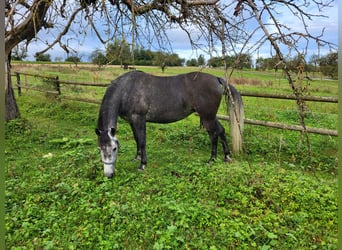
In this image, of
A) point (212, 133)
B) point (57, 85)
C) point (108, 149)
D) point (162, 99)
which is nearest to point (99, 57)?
point (108, 149)

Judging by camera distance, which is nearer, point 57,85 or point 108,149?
point 108,149

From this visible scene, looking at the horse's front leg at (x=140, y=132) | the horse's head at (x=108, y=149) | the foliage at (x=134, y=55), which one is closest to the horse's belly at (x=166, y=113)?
the horse's front leg at (x=140, y=132)

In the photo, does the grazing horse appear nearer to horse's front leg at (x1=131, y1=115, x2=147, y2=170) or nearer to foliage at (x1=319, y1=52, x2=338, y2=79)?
horse's front leg at (x1=131, y1=115, x2=147, y2=170)

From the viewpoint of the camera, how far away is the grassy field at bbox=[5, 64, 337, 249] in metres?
2.59

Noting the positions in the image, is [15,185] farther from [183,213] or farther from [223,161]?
[223,161]

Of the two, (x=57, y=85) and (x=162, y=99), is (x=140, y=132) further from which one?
(x=57, y=85)

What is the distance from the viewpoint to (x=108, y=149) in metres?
3.83

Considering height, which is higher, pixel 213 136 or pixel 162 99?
pixel 162 99

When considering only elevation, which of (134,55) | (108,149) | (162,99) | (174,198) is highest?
(134,55)

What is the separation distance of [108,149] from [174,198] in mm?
1179

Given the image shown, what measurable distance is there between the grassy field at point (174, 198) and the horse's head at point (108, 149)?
17 centimetres

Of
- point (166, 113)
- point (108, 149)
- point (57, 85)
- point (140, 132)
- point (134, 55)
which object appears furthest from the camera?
point (57, 85)

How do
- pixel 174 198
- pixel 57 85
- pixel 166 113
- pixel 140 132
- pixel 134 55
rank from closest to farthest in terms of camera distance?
1. pixel 134 55
2. pixel 174 198
3. pixel 140 132
4. pixel 166 113
5. pixel 57 85

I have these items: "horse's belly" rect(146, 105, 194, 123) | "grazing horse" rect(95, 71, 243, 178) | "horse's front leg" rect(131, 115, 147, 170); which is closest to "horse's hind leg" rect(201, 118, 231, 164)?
"grazing horse" rect(95, 71, 243, 178)
